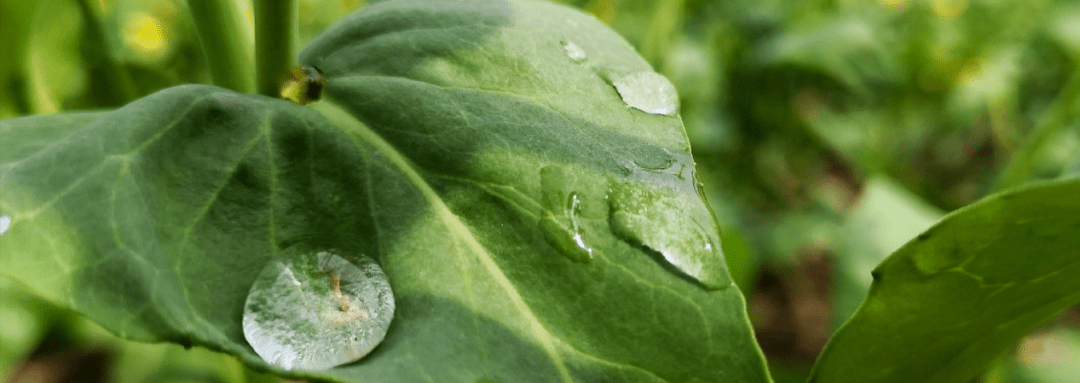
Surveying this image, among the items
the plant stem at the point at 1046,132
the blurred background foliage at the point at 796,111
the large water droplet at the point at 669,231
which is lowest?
the blurred background foliage at the point at 796,111

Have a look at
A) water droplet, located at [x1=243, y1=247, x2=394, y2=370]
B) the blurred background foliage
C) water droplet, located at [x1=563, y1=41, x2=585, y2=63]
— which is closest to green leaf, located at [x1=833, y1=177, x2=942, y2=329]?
the blurred background foliage

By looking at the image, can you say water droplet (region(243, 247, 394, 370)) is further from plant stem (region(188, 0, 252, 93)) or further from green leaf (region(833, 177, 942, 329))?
green leaf (region(833, 177, 942, 329))

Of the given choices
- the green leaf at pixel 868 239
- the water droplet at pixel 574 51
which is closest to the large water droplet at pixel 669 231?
the water droplet at pixel 574 51

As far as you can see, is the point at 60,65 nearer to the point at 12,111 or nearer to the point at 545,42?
the point at 12,111

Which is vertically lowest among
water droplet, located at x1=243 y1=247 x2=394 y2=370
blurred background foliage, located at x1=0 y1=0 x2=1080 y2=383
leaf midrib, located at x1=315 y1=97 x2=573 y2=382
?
blurred background foliage, located at x1=0 y1=0 x2=1080 y2=383

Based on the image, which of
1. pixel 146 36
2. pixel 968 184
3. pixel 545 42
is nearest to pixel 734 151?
pixel 968 184

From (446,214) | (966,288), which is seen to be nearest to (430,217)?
(446,214)

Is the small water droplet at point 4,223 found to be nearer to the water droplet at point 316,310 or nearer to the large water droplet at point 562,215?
the water droplet at point 316,310

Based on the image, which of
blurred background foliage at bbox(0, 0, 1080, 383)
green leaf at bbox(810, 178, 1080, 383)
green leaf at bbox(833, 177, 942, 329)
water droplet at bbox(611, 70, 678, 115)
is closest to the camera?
green leaf at bbox(810, 178, 1080, 383)
